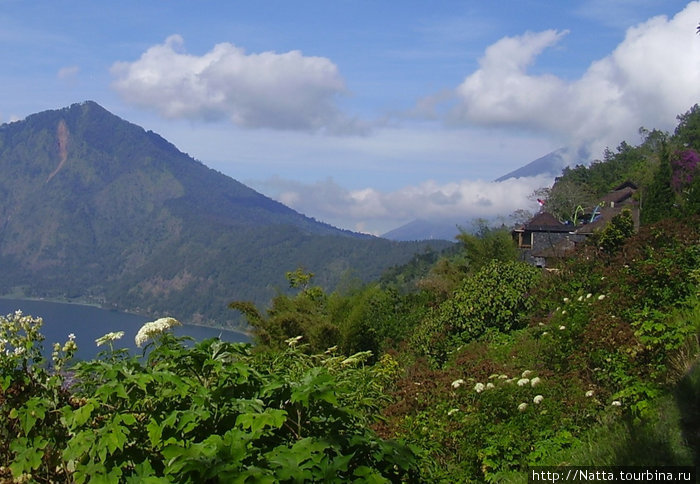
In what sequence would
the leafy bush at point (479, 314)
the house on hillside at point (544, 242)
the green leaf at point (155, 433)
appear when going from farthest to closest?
the house on hillside at point (544, 242) → the leafy bush at point (479, 314) → the green leaf at point (155, 433)

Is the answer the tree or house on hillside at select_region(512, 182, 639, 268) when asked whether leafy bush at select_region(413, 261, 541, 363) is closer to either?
the tree

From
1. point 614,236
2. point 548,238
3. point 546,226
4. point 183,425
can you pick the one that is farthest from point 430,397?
point 546,226

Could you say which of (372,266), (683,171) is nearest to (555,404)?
(683,171)

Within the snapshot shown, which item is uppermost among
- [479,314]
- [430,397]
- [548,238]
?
[548,238]

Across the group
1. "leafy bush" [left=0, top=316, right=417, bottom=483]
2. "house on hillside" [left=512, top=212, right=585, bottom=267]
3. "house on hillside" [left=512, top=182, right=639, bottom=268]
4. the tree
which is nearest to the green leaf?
"leafy bush" [left=0, top=316, right=417, bottom=483]

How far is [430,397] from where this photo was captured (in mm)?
6848

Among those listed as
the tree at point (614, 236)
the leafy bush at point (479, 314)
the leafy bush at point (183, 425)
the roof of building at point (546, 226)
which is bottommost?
the leafy bush at point (479, 314)

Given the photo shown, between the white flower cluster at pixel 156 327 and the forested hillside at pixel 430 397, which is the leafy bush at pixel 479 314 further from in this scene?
the white flower cluster at pixel 156 327

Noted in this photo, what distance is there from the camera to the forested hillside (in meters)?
2.81

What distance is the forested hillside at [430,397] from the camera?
9.23 feet

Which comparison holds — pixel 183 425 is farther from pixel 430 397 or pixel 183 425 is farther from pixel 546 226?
pixel 546 226

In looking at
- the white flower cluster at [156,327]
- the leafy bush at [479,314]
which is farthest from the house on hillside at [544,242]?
the white flower cluster at [156,327]

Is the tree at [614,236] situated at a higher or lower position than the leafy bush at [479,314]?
higher

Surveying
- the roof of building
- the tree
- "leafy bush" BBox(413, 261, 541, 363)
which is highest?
the roof of building
